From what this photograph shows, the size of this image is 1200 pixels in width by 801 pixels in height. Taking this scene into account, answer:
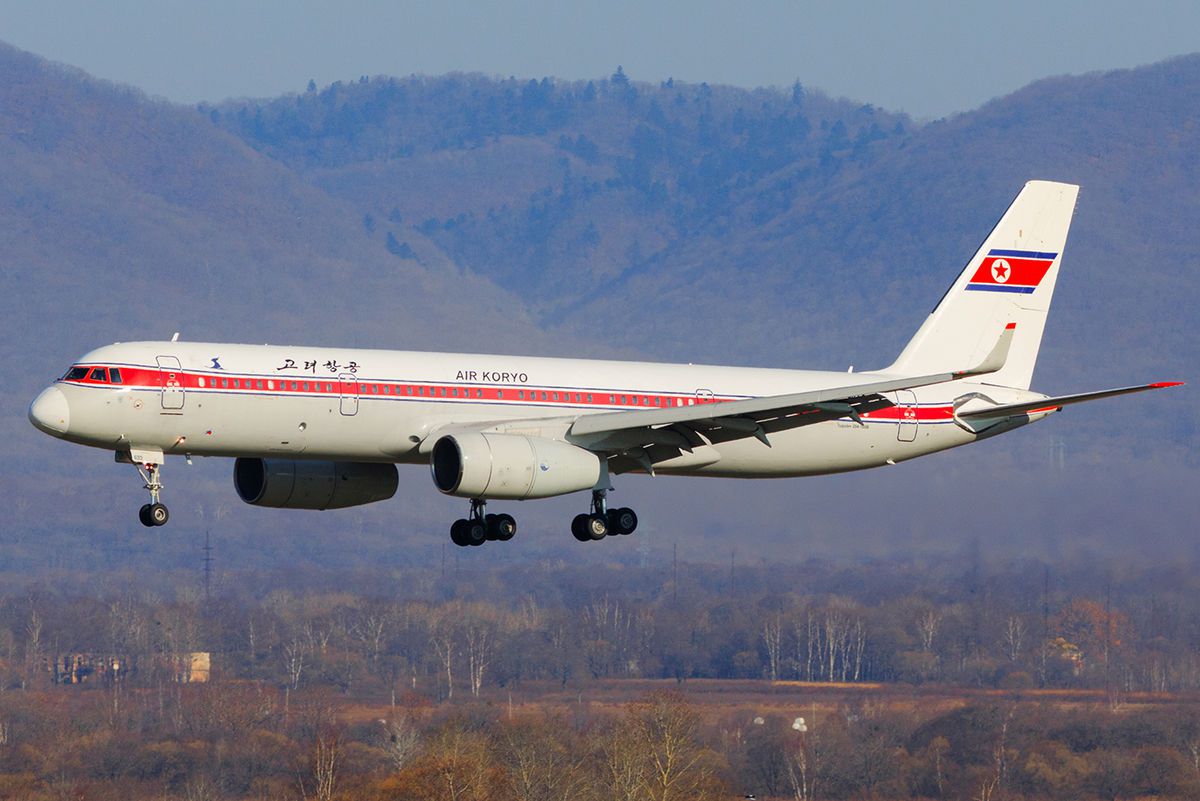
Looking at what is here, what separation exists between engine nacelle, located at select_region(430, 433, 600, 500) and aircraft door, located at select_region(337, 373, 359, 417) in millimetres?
2300

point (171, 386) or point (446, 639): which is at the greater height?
point (171, 386)

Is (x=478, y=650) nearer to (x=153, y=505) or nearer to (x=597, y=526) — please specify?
(x=597, y=526)

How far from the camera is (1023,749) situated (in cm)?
14600

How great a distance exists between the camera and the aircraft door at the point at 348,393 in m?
57.0

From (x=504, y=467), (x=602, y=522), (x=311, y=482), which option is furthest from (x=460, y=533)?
(x=311, y=482)

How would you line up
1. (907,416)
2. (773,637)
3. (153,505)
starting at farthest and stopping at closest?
(773,637)
(907,416)
(153,505)

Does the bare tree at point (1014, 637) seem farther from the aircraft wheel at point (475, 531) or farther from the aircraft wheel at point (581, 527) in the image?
the aircraft wheel at point (475, 531)

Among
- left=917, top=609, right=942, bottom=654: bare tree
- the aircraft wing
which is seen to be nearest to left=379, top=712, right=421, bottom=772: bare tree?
left=917, top=609, right=942, bottom=654: bare tree

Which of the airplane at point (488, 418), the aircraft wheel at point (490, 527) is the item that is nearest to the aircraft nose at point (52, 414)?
the airplane at point (488, 418)

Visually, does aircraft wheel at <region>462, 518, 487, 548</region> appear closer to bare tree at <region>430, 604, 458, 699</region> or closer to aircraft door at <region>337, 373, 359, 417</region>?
aircraft door at <region>337, 373, 359, 417</region>

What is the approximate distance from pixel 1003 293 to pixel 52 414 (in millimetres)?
30867

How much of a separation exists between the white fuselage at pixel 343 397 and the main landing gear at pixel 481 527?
2756 millimetres

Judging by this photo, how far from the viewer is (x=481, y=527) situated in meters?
60.1

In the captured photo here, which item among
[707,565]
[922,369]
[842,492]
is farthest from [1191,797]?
[922,369]
